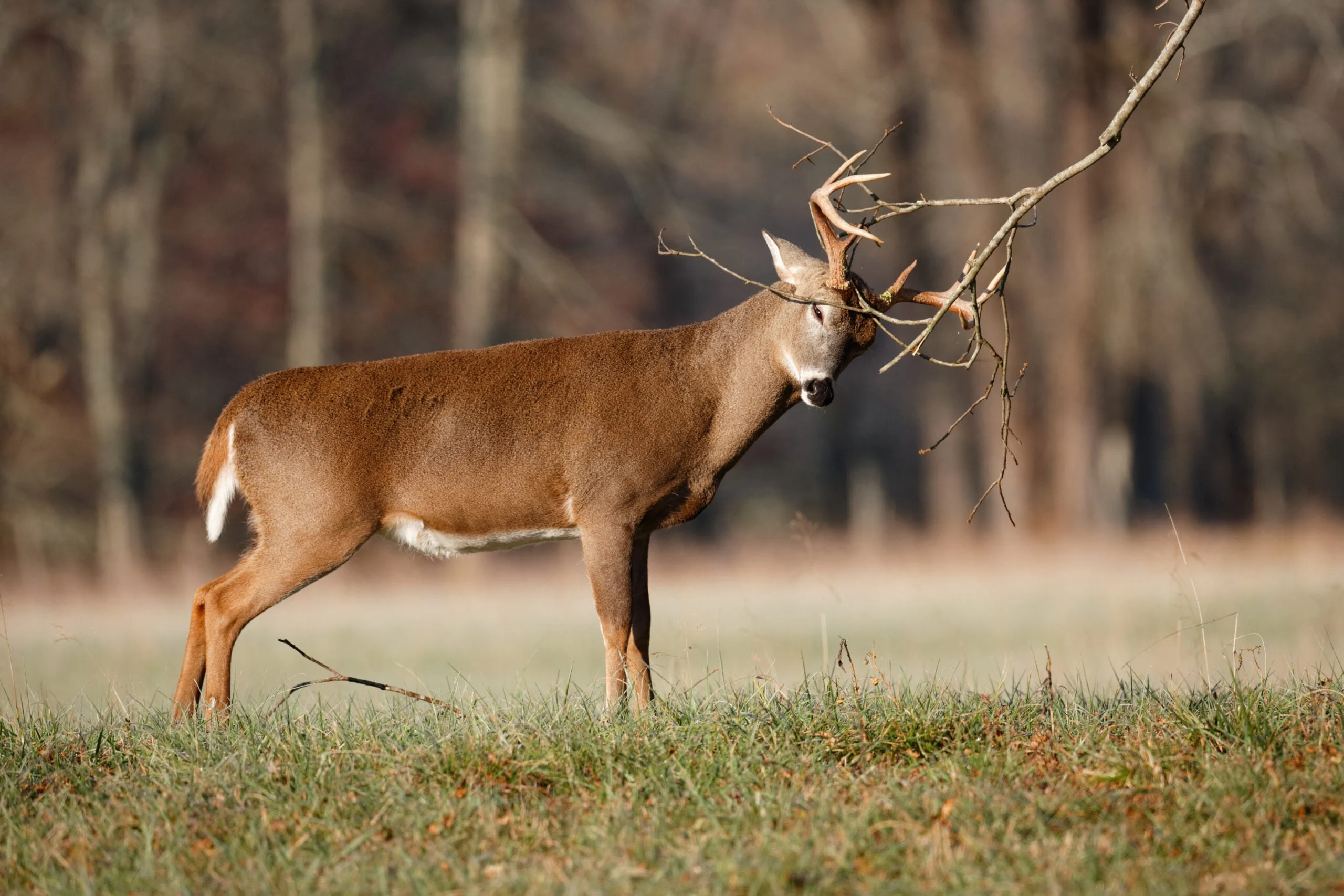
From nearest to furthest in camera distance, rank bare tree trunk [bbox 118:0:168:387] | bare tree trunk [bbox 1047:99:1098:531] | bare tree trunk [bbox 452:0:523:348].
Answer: bare tree trunk [bbox 1047:99:1098:531], bare tree trunk [bbox 452:0:523:348], bare tree trunk [bbox 118:0:168:387]

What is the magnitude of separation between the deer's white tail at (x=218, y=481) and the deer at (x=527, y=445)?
1 centimetres

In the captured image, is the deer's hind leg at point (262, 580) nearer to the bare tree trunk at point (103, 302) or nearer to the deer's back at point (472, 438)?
the deer's back at point (472, 438)

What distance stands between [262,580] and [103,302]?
17005 millimetres

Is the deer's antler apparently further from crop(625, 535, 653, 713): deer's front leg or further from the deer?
crop(625, 535, 653, 713): deer's front leg

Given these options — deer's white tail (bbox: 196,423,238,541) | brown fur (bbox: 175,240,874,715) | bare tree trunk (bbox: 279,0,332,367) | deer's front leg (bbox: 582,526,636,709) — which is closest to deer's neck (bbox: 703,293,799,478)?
brown fur (bbox: 175,240,874,715)

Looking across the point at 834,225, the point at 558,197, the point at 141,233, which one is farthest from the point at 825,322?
the point at 558,197

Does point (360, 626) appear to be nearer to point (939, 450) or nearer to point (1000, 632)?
point (1000, 632)

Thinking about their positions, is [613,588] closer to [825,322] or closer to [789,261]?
[825,322]

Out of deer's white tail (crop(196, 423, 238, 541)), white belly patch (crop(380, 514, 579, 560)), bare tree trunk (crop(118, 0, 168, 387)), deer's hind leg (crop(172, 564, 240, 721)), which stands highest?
bare tree trunk (crop(118, 0, 168, 387))

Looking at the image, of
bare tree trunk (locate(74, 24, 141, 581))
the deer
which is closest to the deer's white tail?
the deer

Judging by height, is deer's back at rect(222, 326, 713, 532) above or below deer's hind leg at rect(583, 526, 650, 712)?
above

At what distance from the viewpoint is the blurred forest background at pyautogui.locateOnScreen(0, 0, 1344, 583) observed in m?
19.8

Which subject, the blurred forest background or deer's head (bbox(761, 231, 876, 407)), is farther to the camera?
the blurred forest background

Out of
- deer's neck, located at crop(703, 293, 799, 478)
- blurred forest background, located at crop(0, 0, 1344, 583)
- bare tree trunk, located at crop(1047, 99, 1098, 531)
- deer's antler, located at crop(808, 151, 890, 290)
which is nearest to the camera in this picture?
deer's antler, located at crop(808, 151, 890, 290)
